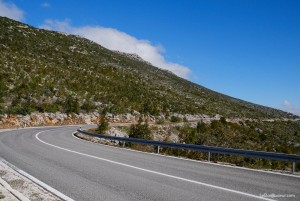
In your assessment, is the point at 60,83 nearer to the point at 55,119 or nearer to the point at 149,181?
the point at 55,119

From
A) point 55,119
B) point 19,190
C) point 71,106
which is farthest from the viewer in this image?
point 71,106

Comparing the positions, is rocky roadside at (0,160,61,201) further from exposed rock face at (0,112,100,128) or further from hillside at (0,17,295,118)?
hillside at (0,17,295,118)

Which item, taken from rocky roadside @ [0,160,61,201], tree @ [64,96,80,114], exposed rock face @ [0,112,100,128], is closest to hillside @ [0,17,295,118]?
tree @ [64,96,80,114]

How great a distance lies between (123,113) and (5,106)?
1636 centimetres

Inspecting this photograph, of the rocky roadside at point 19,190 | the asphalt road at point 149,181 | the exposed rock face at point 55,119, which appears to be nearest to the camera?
the rocky roadside at point 19,190

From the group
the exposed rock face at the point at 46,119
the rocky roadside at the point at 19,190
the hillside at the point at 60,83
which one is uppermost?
the hillside at the point at 60,83

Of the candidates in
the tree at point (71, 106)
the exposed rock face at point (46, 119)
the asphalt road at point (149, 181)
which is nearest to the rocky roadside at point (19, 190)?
the asphalt road at point (149, 181)

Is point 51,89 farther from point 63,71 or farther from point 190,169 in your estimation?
point 190,169

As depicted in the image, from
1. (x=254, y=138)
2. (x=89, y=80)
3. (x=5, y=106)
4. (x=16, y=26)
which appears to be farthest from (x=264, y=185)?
(x=16, y=26)

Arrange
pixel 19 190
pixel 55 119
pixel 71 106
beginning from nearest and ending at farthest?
1. pixel 19 190
2. pixel 55 119
3. pixel 71 106

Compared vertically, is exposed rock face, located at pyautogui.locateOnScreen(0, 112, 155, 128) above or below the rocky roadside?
below

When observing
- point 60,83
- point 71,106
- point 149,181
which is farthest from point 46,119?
point 149,181

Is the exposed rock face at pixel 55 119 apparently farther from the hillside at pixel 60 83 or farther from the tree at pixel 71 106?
the hillside at pixel 60 83

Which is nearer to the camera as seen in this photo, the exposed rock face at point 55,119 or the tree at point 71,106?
the exposed rock face at point 55,119
